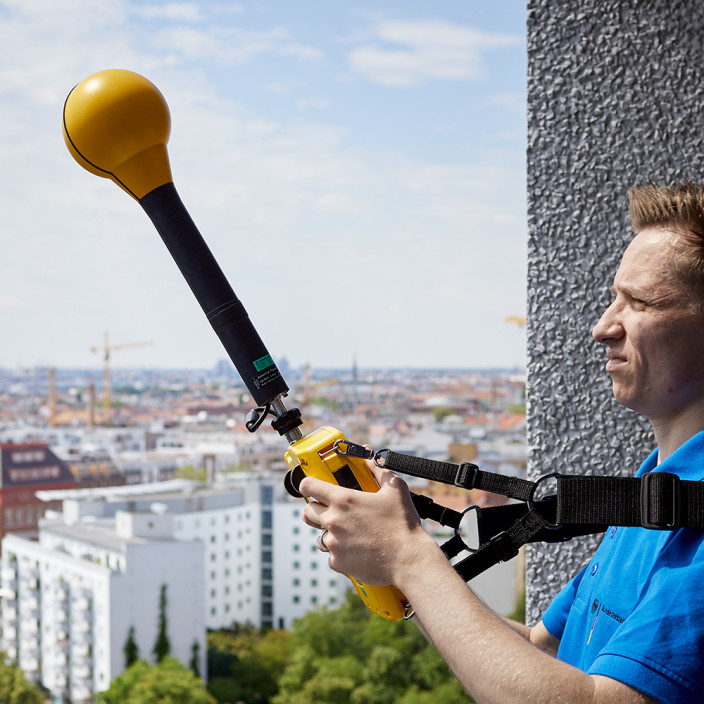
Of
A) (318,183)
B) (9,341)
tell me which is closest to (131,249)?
(9,341)

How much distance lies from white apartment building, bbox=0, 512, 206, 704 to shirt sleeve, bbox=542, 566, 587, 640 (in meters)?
14.9

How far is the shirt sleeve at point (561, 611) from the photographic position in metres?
0.74

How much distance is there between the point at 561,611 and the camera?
0.74 metres

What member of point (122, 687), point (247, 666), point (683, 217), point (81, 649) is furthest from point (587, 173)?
point (247, 666)

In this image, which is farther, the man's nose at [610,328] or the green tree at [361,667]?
the green tree at [361,667]

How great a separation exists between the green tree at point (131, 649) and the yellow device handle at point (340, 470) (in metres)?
15.6

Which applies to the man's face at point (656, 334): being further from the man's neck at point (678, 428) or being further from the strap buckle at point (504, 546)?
the strap buckle at point (504, 546)

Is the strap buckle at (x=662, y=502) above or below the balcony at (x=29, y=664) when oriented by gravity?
above

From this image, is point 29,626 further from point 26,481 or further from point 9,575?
point 26,481

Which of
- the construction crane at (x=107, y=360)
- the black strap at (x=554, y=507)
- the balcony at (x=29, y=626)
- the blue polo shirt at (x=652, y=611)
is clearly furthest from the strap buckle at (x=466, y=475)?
the construction crane at (x=107, y=360)

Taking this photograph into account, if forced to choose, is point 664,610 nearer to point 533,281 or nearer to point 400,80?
point 533,281

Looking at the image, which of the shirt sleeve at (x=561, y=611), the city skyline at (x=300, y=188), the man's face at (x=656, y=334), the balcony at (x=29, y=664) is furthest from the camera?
the city skyline at (x=300, y=188)

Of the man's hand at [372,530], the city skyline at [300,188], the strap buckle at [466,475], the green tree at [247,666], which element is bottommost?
the green tree at [247,666]

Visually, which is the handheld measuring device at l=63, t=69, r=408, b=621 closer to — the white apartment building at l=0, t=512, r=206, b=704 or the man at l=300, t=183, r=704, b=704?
the man at l=300, t=183, r=704, b=704
